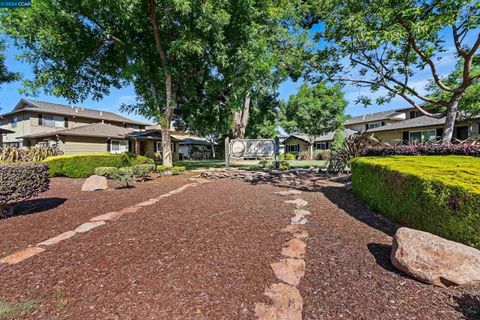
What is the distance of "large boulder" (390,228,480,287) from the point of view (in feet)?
7.90

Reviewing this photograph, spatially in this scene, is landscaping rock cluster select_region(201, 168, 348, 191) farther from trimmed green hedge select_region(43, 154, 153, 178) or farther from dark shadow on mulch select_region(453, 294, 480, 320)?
trimmed green hedge select_region(43, 154, 153, 178)

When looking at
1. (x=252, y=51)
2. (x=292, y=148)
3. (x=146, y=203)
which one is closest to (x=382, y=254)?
(x=146, y=203)

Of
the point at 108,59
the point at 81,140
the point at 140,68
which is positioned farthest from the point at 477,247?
the point at 81,140

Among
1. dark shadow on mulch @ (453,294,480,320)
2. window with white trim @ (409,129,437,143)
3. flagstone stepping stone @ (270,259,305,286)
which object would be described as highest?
window with white trim @ (409,129,437,143)

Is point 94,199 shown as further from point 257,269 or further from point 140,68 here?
point 140,68

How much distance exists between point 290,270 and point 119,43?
599 inches

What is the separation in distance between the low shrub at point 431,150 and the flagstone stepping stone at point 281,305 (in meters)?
7.63

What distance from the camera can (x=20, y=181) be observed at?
5016 millimetres

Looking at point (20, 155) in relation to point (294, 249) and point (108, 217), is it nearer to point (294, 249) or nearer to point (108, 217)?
point (108, 217)

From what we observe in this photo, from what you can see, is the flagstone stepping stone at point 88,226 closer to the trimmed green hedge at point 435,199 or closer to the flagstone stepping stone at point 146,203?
the flagstone stepping stone at point 146,203

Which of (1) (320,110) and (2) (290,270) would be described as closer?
(2) (290,270)

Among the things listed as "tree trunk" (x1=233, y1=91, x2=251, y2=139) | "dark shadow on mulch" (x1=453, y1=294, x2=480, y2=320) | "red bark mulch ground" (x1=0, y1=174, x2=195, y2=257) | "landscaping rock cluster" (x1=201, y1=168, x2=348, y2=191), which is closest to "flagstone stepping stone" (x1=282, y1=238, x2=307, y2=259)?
"dark shadow on mulch" (x1=453, y1=294, x2=480, y2=320)

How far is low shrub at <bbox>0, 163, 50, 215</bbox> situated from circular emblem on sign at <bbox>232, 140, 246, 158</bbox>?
9099 mm

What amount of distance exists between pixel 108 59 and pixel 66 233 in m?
14.3
